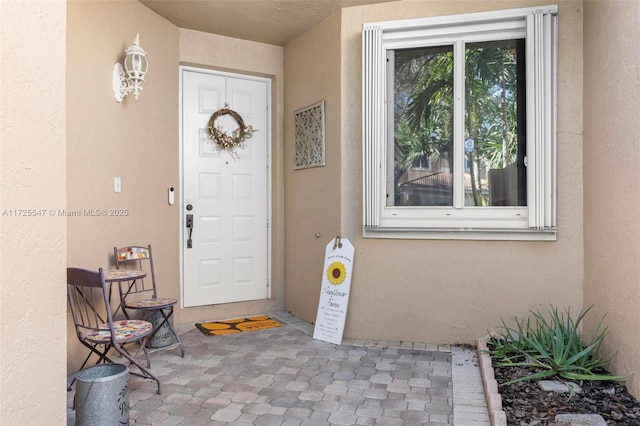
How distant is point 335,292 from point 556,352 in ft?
5.96

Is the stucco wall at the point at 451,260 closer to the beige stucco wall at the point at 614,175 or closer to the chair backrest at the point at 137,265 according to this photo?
the beige stucco wall at the point at 614,175

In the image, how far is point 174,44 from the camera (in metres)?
4.48

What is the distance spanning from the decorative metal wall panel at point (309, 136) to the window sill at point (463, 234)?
95 centimetres

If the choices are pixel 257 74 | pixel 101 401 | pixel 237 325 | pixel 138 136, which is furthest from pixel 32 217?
pixel 257 74

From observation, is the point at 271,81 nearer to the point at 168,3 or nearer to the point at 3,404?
the point at 168,3

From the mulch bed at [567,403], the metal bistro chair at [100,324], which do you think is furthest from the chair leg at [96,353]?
the mulch bed at [567,403]

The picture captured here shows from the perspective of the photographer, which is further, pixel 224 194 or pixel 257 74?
pixel 257 74

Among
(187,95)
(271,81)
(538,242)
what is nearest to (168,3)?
(187,95)

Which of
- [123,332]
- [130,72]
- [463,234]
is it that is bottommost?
[123,332]

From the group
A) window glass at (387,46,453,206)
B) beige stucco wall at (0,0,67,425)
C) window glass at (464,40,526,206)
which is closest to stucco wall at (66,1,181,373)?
beige stucco wall at (0,0,67,425)

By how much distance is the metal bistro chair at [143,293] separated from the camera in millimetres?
3539

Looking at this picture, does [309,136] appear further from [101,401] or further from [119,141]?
[101,401]

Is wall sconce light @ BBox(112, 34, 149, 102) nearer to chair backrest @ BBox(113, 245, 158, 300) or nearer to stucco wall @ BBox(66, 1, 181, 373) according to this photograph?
stucco wall @ BBox(66, 1, 181, 373)

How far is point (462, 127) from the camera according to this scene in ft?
12.6
